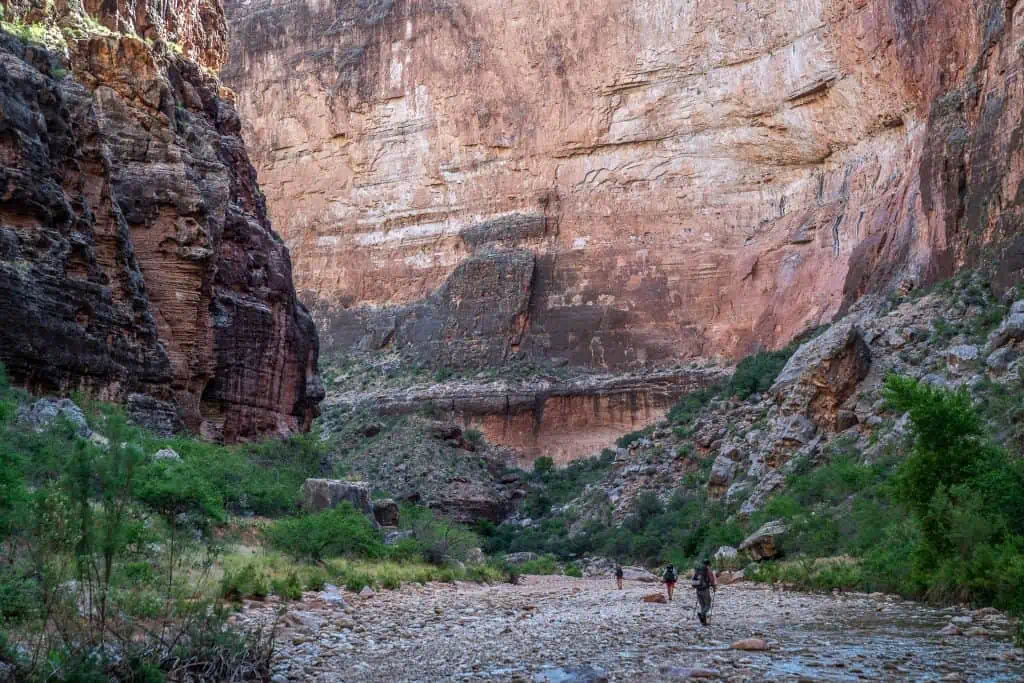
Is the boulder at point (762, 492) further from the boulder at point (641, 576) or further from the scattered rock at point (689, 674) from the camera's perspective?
the scattered rock at point (689, 674)

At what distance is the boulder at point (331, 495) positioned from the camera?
88.8 ft

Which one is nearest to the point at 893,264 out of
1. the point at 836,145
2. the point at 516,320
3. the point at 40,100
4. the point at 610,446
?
the point at 836,145

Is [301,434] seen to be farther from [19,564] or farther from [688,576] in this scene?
[19,564]

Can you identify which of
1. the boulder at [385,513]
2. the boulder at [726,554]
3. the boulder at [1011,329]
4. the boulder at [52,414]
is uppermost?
the boulder at [1011,329]

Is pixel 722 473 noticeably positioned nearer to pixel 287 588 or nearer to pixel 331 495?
pixel 331 495

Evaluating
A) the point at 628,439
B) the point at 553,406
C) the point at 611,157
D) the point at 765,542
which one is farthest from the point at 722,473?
the point at 611,157

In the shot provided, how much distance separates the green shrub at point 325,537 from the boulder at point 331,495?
2.98 meters

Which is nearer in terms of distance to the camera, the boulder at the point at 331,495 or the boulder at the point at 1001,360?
the boulder at the point at 1001,360

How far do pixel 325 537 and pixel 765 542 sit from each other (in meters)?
12.1

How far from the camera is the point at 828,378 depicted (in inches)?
1318

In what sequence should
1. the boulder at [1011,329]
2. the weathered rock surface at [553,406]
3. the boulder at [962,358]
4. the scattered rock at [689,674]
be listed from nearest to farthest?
the scattered rock at [689,674] < the boulder at [1011,329] < the boulder at [962,358] < the weathered rock surface at [553,406]

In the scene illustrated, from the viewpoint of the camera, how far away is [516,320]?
60438 millimetres

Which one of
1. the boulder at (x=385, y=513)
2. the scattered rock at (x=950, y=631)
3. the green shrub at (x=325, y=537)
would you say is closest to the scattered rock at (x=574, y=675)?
the scattered rock at (x=950, y=631)

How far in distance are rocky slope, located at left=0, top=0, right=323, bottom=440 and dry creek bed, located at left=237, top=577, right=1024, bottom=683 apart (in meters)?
11.7
